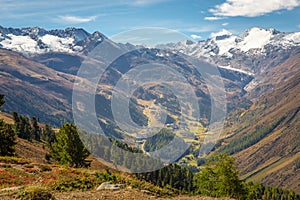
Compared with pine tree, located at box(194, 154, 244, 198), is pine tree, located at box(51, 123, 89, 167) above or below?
above

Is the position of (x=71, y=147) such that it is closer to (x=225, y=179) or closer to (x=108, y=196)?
(x=225, y=179)

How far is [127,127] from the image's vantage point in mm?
34656

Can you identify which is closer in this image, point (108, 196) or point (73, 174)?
point (108, 196)

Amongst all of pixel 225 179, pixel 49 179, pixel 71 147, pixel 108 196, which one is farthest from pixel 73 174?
pixel 71 147

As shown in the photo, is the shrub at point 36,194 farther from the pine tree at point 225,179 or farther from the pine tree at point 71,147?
the pine tree at point 71,147

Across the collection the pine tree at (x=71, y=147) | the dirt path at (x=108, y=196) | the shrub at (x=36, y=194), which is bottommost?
the pine tree at (x=71, y=147)

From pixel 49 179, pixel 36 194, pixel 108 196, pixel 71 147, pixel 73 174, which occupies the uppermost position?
pixel 36 194

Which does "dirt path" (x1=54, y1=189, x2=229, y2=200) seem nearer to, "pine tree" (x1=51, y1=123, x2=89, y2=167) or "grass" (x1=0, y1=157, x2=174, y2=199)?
"grass" (x1=0, y1=157, x2=174, y2=199)

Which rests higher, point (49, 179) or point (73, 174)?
point (49, 179)

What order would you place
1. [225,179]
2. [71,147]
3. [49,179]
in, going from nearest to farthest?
[49,179], [225,179], [71,147]

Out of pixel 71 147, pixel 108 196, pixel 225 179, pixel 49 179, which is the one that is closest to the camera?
pixel 108 196

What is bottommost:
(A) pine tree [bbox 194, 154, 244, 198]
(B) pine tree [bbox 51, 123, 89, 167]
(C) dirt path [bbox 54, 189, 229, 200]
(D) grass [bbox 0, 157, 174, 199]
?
(A) pine tree [bbox 194, 154, 244, 198]

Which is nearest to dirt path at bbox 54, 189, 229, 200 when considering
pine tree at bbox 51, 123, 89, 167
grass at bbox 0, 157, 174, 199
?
grass at bbox 0, 157, 174, 199

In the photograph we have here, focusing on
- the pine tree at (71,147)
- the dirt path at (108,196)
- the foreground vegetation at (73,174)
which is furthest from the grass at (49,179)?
the pine tree at (71,147)
